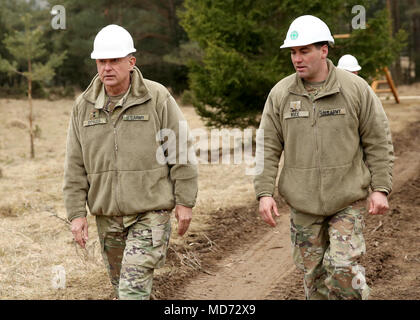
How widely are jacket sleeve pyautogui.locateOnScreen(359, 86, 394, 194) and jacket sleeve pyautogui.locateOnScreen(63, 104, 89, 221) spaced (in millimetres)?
2113

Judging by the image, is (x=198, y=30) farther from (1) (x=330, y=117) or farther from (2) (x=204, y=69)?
(1) (x=330, y=117)

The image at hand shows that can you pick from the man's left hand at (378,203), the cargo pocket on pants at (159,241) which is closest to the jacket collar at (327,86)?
the man's left hand at (378,203)

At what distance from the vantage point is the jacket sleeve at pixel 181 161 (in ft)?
15.4

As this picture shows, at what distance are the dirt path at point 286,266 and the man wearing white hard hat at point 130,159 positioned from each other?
1.84 metres

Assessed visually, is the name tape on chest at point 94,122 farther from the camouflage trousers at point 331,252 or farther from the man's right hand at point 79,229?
the camouflage trousers at point 331,252

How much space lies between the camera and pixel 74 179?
4.80 meters

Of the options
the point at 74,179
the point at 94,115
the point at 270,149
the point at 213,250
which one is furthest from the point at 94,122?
the point at 213,250


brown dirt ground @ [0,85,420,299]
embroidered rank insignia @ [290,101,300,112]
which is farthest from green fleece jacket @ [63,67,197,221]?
brown dirt ground @ [0,85,420,299]

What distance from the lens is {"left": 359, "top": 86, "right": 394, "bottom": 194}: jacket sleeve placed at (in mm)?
4617

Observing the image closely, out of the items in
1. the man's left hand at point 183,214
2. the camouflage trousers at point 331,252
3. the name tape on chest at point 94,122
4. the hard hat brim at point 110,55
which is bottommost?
the camouflage trousers at point 331,252

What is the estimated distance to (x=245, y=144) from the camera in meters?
17.1

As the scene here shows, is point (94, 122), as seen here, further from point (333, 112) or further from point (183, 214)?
point (333, 112)
